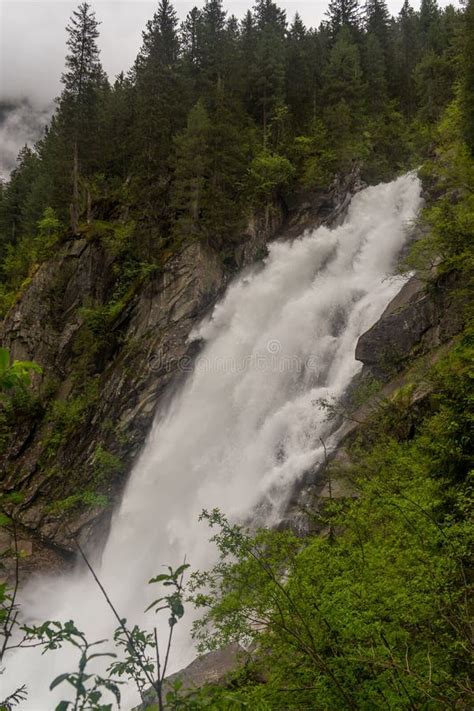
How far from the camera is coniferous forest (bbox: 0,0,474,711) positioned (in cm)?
399

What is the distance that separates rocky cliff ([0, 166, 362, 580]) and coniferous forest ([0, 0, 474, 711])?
0.56 feet

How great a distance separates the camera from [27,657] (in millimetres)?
15523

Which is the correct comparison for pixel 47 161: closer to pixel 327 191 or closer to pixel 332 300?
pixel 327 191

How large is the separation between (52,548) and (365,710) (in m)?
20.4

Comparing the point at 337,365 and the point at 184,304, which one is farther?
the point at 184,304

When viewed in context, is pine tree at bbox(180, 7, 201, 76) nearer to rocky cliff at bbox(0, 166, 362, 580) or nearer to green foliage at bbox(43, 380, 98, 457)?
rocky cliff at bbox(0, 166, 362, 580)

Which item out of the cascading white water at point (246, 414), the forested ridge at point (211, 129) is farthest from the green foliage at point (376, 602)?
the forested ridge at point (211, 129)

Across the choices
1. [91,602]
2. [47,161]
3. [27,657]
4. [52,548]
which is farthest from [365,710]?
[47,161]

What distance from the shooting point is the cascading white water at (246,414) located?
15.6 m

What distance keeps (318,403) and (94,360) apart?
1385 centimetres

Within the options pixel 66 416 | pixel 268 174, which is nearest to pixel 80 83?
pixel 268 174

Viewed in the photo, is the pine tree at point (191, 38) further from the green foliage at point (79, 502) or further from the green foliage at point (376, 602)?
the green foliage at point (376, 602)

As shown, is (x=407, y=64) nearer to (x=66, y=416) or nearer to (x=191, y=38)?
(x=191, y=38)

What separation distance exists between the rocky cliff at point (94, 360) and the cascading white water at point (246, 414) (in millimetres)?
1095
